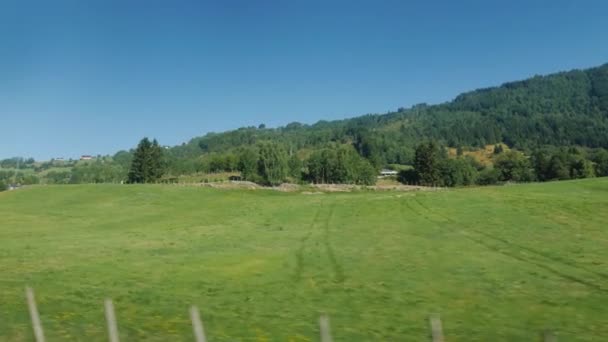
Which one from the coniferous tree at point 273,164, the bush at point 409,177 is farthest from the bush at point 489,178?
the coniferous tree at point 273,164

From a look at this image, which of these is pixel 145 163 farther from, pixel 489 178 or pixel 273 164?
pixel 489 178

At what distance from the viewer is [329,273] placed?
21.3 m

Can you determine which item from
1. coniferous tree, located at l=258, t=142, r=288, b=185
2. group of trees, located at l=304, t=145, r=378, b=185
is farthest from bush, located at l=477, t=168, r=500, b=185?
coniferous tree, located at l=258, t=142, r=288, b=185

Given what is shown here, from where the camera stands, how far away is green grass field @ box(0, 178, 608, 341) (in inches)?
537

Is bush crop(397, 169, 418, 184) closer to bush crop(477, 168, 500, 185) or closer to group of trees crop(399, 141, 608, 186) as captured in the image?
group of trees crop(399, 141, 608, 186)

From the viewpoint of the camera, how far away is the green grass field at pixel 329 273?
537 inches

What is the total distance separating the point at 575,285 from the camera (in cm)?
1745

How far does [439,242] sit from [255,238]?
12475mm

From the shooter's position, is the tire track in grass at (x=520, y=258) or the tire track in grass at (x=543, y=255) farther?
the tire track in grass at (x=543, y=255)

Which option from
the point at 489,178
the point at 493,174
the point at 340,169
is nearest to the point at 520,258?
the point at 340,169

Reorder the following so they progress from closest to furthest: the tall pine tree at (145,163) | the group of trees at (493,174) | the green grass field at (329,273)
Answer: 1. the green grass field at (329,273)
2. the tall pine tree at (145,163)
3. the group of trees at (493,174)

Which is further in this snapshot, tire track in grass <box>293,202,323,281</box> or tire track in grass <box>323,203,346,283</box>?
tire track in grass <box>293,202,323,281</box>

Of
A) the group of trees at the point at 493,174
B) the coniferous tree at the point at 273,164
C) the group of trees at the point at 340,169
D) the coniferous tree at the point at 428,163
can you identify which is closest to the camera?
the coniferous tree at the point at 428,163

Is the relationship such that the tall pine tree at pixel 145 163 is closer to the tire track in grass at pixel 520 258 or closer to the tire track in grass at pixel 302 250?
the tire track in grass at pixel 302 250
